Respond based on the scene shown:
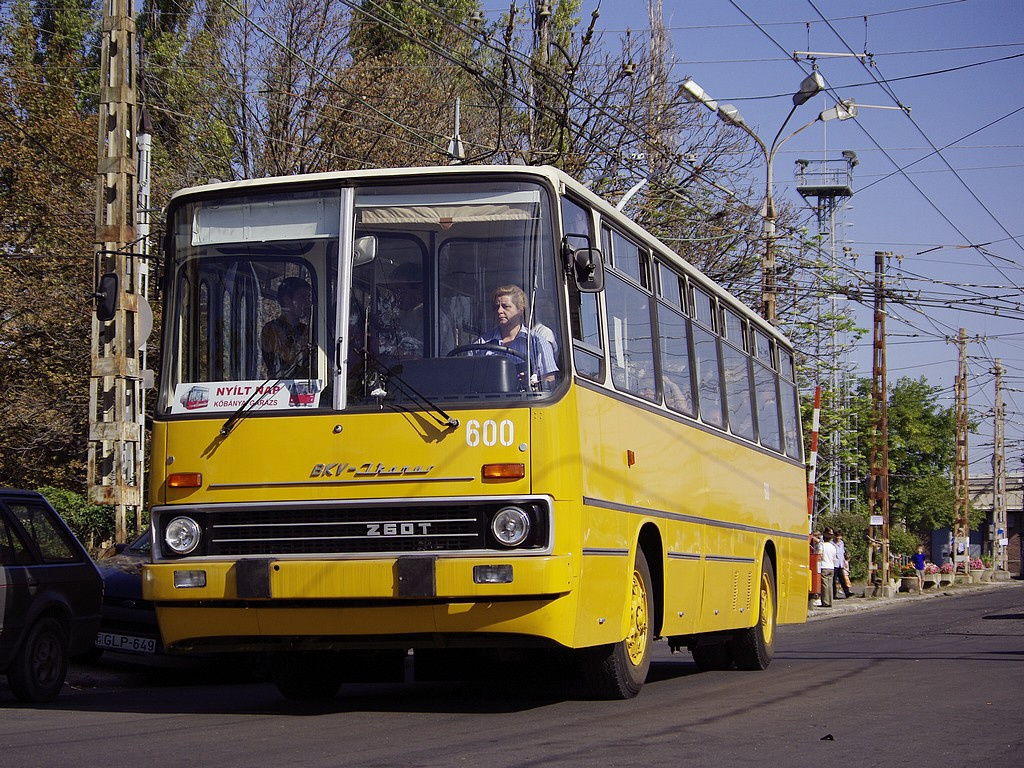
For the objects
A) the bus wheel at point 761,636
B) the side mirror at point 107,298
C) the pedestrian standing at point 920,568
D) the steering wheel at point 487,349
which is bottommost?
the pedestrian standing at point 920,568

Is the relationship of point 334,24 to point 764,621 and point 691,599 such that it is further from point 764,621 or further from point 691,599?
point 691,599

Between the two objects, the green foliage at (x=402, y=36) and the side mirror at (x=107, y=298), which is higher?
the green foliage at (x=402, y=36)

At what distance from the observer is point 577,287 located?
9164 mm

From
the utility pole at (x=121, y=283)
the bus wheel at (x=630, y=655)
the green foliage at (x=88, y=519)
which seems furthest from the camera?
the green foliage at (x=88, y=519)

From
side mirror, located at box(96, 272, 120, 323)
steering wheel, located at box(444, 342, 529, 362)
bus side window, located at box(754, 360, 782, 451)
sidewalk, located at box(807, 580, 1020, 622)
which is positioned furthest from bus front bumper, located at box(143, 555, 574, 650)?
sidewalk, located at box(807, 580, 1020, 622)

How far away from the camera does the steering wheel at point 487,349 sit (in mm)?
8914

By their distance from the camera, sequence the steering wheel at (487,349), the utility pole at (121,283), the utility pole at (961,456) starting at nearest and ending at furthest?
the steering wheel at (487,349) → the utility pole at (121,283) → the utility pole at (961,456)

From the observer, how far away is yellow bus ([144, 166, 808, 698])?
28.6 feet

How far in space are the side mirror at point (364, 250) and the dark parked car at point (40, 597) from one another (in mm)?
4115

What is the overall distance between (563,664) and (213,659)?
4.90m

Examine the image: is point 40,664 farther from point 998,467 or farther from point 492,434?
point 998,467

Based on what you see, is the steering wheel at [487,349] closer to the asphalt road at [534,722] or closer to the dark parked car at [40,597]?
the asphalt road at [534,722]

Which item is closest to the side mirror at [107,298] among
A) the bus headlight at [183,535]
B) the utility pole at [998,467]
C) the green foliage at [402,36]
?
the bus headlight at [183,535]

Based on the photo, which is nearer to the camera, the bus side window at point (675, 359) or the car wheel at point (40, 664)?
the car wheel at point (40, 664)
